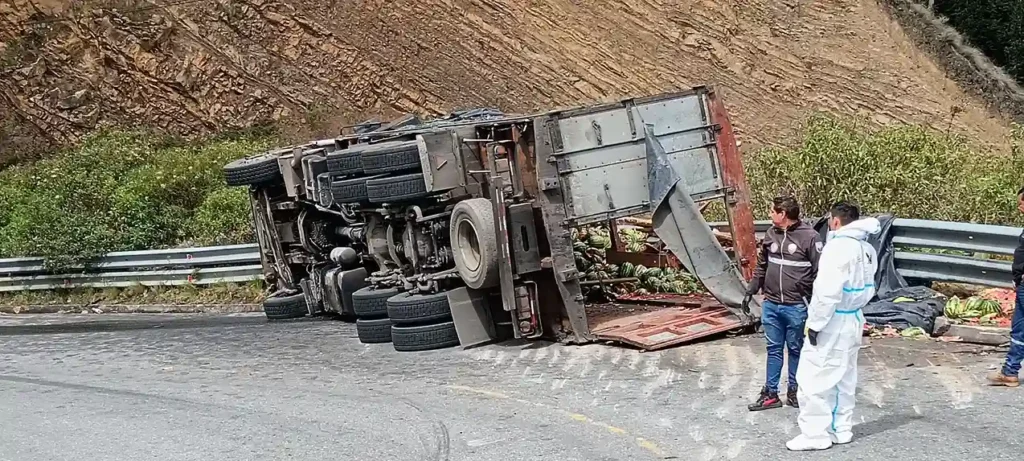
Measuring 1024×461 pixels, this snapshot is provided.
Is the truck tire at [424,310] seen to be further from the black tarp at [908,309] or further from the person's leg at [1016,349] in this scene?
the person's leg at [1016,349]

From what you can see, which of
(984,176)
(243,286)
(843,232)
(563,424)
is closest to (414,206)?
(563,424)

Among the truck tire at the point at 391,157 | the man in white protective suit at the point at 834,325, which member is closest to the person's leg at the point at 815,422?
the man in white protective suit at the point at 834,325

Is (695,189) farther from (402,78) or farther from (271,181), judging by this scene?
(402,78)

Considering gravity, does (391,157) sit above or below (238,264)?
above

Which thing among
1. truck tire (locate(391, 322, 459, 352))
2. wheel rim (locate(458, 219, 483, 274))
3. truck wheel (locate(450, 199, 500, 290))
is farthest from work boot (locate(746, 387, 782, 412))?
truck tire (locate(391, 322, 459, 352))

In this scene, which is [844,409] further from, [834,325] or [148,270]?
[148,270]

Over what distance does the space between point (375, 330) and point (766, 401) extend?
16.2 feet

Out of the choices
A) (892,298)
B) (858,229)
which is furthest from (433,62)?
(858,229)

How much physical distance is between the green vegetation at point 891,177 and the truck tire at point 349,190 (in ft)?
18.4

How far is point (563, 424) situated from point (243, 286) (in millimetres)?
9933

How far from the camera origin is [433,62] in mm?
26266

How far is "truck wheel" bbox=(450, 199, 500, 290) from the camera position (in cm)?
945

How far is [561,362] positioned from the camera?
29.4ft

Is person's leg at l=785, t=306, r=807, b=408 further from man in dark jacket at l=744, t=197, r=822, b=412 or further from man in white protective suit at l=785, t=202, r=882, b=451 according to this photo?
man in white protective suit at l=785, t=202, r=882, b=451
